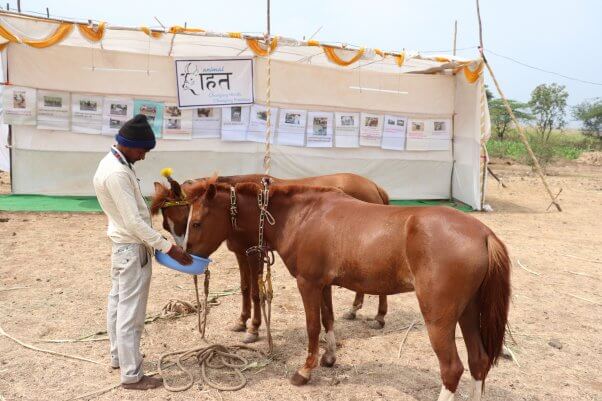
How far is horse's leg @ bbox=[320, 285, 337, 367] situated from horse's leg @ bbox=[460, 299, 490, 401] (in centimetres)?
120

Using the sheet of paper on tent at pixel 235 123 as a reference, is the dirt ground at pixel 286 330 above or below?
below

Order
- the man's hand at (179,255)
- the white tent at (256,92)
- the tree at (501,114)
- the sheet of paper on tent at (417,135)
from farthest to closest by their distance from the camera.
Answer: the tree at (501,114) < the sheet of paper on tent at (417,135) < the white tent at (256,92) < the man's hand at (179,255)

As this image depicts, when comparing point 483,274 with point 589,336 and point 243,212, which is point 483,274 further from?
point 589,336

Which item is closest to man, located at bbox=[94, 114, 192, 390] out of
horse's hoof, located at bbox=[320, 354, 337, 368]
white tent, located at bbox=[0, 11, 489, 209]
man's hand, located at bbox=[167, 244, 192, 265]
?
man's hand, located at bbox=[167, 244, 192, 265]

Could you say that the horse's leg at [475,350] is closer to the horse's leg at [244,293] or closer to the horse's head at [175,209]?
the horse's leg at [244,293]

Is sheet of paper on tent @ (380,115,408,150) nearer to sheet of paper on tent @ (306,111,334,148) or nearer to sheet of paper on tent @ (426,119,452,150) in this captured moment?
sheet of paper on tent @ (426,119,452,150)

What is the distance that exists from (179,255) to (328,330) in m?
1.49

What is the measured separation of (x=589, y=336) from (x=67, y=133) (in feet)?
32.8

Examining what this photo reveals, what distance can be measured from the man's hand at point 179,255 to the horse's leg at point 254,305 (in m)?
0.97

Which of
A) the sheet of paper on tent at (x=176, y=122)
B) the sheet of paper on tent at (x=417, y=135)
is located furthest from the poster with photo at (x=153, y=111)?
the sheet of paper on tent at (x=417, y=135)

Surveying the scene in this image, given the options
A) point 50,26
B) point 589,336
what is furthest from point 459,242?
point 50,26

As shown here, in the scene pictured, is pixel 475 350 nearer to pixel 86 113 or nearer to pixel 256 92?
pixel 256 92

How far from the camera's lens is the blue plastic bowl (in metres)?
3.54

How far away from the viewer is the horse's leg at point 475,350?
3174 millimetres
